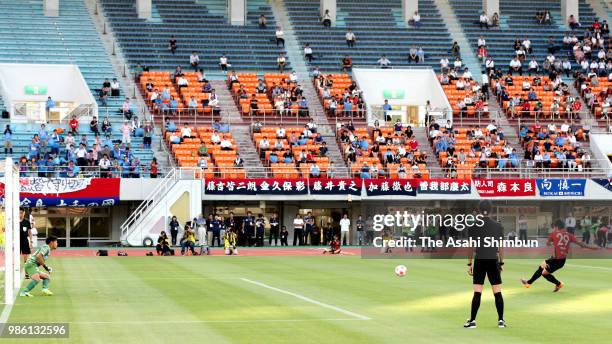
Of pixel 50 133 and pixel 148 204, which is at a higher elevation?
pixel 50 133

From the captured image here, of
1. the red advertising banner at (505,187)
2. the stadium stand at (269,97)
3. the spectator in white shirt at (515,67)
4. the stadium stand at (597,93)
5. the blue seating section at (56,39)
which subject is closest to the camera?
the red advertising banner at (505,187)

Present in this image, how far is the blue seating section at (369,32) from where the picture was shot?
Answer: 238ft

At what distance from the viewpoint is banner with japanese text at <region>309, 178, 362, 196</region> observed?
58375 mm

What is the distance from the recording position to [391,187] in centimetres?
5875

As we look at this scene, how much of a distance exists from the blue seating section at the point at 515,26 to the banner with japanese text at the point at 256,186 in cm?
2130

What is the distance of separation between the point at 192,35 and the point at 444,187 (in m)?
20.9

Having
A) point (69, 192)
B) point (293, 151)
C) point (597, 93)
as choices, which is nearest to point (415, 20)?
point (597, 93)

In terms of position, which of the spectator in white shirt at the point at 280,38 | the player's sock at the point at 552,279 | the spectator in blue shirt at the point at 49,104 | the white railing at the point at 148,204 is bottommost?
the player's sock at the point at 552,279

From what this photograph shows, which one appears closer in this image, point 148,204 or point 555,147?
point 148,204

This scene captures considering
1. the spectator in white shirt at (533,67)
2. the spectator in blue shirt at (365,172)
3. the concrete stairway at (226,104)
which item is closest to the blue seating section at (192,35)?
the concrete stairway at (226,104)

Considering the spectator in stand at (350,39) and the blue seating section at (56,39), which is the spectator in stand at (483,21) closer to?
the spectator in stand at (350,39)

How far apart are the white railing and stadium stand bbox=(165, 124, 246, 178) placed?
168 cm

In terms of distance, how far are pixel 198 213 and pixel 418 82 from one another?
20135mm

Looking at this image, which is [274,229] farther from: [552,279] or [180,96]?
[552,279]
